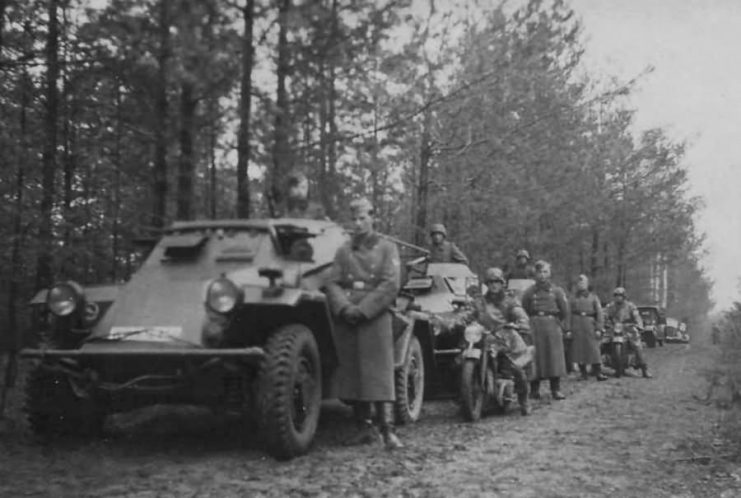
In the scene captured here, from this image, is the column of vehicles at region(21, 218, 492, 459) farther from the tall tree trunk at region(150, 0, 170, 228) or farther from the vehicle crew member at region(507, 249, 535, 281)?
the vehicle crew member at region(507, 249, 535, 281)

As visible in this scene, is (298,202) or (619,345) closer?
(298,202)

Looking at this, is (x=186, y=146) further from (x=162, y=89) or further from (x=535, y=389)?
(x=535, y=389)

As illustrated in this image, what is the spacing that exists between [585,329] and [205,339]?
11.4m

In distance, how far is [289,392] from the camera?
21.9ft

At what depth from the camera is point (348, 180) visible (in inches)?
496

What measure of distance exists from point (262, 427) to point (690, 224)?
34.1 m

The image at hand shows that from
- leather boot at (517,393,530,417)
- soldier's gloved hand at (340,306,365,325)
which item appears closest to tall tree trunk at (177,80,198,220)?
soldier's gloved hand at (340,306,365,325)

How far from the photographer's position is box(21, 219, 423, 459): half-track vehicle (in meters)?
6.63

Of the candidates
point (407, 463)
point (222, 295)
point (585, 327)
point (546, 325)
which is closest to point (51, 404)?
point (222, 295)

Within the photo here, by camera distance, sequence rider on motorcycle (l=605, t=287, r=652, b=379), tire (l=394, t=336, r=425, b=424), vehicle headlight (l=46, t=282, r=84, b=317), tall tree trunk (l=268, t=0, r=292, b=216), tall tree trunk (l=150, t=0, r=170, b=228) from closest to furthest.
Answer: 1. tall tree trunk (l=150, t=0, r=170, b=228)
2. vehicle headlight (l=46, t=282, r=84, b=317)
3. tall tree trunk (l=268, t=0, r=292, b=216)
4. tire (l=394, t=336, r=425, b=424)
5. rider on motorcycle (l=605, t=287, r=652, b=379)

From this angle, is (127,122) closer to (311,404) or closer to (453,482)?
(311,404)

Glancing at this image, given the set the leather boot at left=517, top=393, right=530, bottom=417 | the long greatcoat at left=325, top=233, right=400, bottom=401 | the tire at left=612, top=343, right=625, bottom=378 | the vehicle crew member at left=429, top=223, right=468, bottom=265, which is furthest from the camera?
the tire at left=612, top=343, right=625, bottom=378

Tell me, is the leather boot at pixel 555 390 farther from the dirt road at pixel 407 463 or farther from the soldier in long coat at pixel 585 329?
the soldier in long coat at pixel 585 329

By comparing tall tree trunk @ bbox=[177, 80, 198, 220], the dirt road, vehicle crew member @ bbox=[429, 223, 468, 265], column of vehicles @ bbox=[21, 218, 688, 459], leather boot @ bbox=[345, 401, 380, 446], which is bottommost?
the dirt road
